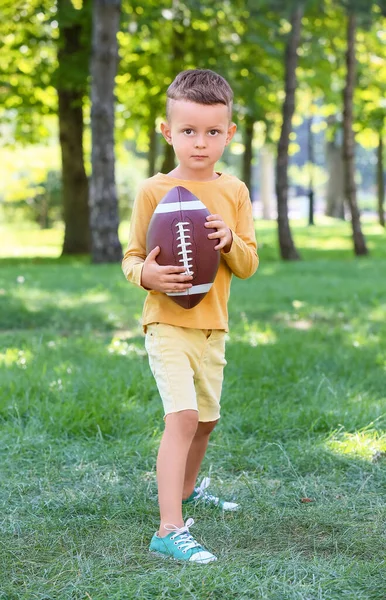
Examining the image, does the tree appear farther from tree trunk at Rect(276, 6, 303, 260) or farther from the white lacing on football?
the white lacing on football

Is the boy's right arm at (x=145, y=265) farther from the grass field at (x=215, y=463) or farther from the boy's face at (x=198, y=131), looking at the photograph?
the grass field at (x=215, y=463)

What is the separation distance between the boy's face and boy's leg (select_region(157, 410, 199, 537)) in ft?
3.29

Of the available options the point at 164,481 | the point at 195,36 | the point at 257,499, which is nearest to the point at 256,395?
the point at 257,499

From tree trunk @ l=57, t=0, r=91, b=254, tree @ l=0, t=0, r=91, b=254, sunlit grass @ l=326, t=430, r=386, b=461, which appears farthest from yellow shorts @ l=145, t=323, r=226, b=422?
tree trunk @ l=57, t=0, r=91, b=254

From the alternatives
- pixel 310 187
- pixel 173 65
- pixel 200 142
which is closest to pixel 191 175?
pixel 200 142

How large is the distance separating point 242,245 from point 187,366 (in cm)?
54

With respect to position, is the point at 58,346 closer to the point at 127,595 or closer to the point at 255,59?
the point at 127,595

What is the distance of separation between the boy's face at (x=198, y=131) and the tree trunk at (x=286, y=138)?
44.1 feet

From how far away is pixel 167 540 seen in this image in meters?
3.25

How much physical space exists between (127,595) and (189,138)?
1716 mm

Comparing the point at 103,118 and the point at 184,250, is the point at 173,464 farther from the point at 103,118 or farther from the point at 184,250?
the point at 103,118

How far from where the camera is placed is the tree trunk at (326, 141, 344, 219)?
41375 millimetres

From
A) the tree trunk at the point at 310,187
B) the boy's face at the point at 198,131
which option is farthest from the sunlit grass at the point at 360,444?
the tree trunk at the point at 310,187

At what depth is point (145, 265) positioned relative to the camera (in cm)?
339
